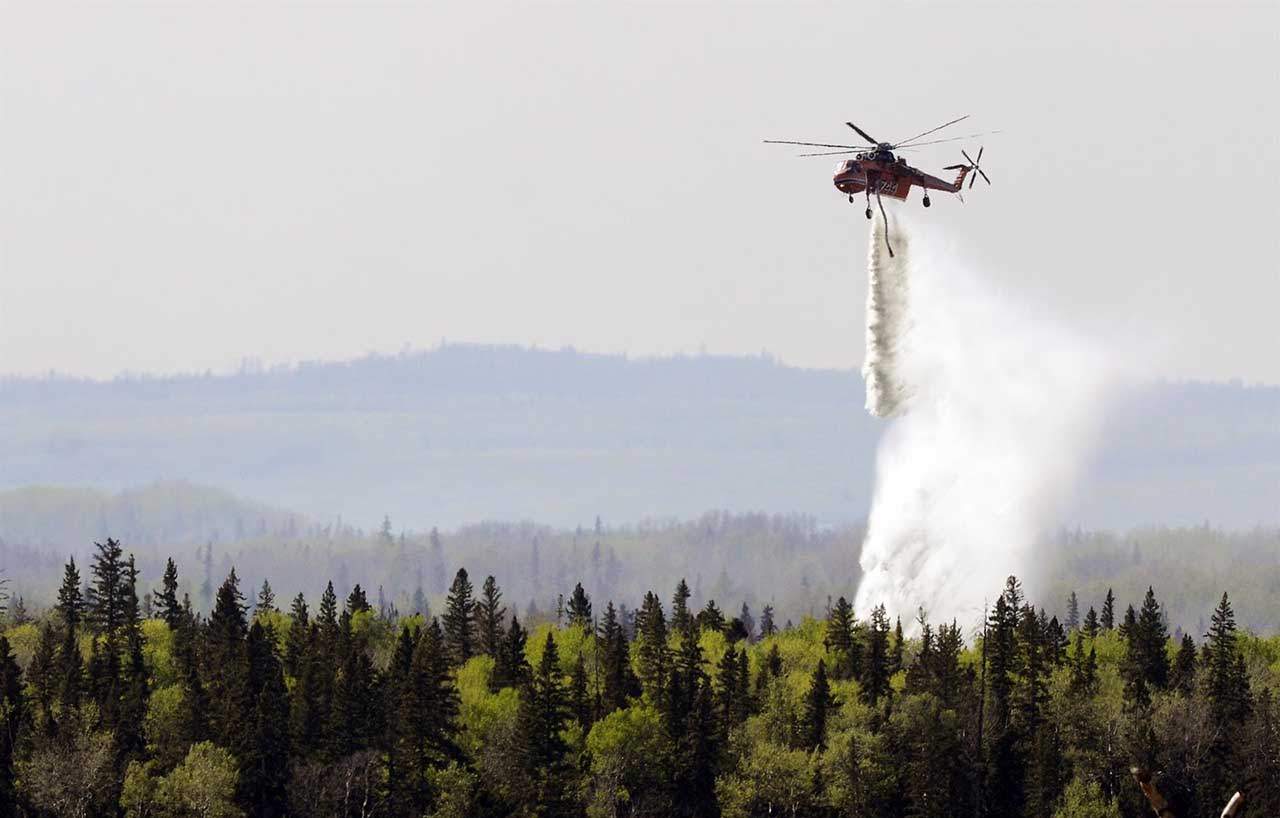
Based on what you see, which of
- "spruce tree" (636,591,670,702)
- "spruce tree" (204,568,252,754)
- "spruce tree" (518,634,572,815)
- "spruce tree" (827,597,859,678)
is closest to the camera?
"spruce tree" (518,634,572,815)

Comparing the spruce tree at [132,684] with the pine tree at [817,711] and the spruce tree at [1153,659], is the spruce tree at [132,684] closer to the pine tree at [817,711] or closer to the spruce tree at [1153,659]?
the pine tree at [817,711]

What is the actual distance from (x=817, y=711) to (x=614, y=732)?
15630 millimetres

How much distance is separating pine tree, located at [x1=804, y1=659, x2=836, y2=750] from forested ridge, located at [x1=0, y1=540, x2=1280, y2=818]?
0.61 ft

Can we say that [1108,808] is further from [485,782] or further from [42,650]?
[42,650]

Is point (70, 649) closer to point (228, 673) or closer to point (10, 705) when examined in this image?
point (10, 705)

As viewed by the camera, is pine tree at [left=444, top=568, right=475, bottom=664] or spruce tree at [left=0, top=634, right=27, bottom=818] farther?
pine tree at [left=444, top=568, right=475, bottom=664]

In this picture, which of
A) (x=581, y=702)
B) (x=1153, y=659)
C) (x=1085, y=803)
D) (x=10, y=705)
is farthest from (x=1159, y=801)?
(x=1153, y=659)

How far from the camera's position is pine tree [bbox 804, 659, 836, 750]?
518 ft

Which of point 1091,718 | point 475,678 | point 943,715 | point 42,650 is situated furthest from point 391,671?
point 1091,718

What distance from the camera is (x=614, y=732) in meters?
153

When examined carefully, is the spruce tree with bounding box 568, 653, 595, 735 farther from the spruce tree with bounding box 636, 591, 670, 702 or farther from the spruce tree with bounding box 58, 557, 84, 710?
the spruce tree with bounding box 58, 557, 84, 710

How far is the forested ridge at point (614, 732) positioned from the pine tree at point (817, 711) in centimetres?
19

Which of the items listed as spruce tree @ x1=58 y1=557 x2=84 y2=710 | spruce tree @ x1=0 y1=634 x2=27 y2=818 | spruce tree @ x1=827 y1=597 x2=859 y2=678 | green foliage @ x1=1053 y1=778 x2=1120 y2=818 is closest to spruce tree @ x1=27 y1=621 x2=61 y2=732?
spruce tree @ x1=58 y1=557 x2=84 y2=710

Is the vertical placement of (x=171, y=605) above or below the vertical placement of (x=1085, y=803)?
above
